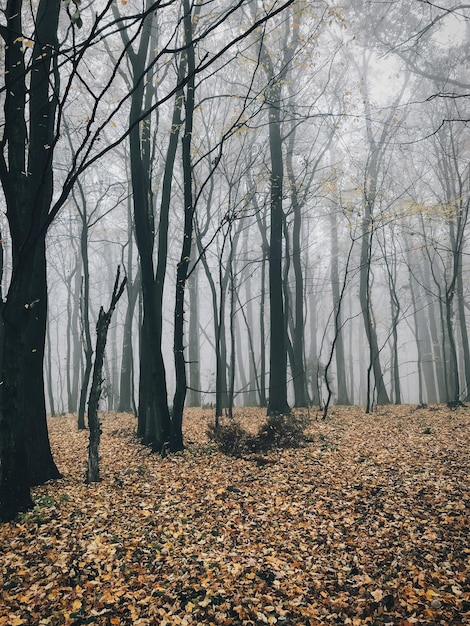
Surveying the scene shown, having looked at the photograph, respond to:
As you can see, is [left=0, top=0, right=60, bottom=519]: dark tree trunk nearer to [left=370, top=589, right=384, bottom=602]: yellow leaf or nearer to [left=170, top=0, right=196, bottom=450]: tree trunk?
[left=170, top=0, right=196, bottom=450]: tree trunk

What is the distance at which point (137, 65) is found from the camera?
764 centimetres

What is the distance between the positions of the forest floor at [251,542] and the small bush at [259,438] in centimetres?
39

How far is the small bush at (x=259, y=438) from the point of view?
7.22 metres

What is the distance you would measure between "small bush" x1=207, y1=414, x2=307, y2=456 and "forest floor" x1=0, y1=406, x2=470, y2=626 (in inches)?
15.4

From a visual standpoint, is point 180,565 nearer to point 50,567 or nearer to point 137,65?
point 50,567

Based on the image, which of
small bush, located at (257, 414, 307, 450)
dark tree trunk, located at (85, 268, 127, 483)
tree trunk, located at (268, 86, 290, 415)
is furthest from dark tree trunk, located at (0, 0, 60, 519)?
tree trunk, located at (268, 86, 290, 415)

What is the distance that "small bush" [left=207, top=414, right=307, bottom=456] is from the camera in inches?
284

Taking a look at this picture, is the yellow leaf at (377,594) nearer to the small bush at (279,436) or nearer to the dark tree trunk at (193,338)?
the small bush at (279,436)

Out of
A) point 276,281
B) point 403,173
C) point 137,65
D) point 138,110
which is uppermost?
point 403,173

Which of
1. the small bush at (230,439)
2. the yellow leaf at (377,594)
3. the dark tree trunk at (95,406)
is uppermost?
the dark tree trunk at (95,406)

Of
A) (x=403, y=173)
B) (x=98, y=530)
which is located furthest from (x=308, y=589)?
(x=403, y=173)

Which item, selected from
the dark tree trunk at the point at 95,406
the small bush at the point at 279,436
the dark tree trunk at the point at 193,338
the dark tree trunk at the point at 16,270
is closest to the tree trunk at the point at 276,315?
the small bush at the point at 279,436

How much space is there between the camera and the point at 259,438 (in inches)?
295

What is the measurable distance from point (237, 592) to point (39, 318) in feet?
15.3
